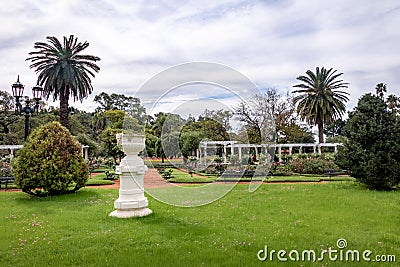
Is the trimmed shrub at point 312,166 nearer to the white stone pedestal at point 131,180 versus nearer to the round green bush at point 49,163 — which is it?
the round green bush at point 49,163

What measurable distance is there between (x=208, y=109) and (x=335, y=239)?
414cm

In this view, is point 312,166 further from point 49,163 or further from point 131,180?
point 131,180

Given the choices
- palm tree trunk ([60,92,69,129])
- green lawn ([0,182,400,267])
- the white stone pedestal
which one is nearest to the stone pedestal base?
the white stone pedestal

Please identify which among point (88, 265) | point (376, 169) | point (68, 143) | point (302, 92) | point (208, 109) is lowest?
point (88, 265)

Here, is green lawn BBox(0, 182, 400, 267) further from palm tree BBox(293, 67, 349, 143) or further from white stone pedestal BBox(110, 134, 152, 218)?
palm tree BBox(293, 67, 349, 143)

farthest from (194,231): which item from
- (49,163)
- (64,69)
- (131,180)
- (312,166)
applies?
(64,69)

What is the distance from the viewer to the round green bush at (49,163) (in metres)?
11.4

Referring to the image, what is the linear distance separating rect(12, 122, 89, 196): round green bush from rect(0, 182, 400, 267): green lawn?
1.05 meters

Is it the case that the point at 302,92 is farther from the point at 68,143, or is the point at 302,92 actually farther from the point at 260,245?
the point at 260,245

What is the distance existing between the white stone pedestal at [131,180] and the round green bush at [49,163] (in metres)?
4.34

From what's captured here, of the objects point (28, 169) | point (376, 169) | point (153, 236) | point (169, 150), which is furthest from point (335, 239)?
point (28, 169)

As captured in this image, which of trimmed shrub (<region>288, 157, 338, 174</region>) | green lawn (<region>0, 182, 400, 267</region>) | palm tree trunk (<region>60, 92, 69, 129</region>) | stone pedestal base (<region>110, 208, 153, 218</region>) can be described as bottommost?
green lawn (<region>0, 182, 400, 267</region>)

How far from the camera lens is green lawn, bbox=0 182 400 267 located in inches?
205

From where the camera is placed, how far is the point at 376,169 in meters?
12.4
